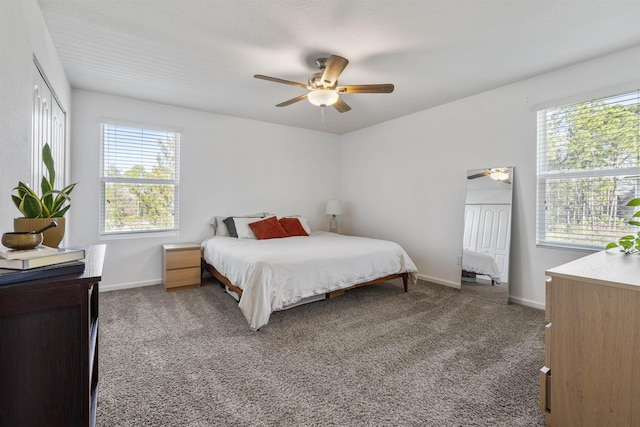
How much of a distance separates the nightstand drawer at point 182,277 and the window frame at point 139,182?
669 millimetres

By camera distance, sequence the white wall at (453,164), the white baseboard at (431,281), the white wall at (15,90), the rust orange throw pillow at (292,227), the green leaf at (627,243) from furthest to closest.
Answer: the rust orange throw pillow at (292,227), the white baseboard at (431,281), the white wall at (453,164), the green leaf at (627,243), the white wall at (15,90)

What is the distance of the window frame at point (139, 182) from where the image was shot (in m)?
3.80

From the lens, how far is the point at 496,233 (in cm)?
354

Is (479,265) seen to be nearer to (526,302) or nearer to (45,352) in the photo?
(526,302)

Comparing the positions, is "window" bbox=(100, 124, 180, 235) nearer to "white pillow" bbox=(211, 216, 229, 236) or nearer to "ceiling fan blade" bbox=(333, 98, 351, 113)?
"white pillow" bbox=(211, 216, 229, 236)

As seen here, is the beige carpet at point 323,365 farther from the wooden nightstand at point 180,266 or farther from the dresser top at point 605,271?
the dresser top at point 605,271

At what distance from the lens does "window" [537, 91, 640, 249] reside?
8.98 feet

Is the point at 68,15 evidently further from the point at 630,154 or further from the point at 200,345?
the point at 630,154

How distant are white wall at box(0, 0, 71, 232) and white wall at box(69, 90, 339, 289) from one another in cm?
185

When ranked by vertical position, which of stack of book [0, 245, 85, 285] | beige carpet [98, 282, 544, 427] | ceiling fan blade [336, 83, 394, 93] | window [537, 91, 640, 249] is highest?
ceiling fan blade [336, 83, 394, 93]

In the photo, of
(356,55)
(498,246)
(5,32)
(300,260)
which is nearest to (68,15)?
(5,32)

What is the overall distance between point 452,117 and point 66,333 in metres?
4.36

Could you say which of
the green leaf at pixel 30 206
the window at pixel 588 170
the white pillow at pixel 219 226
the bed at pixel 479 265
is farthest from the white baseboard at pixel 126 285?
the window at pixel 588 170

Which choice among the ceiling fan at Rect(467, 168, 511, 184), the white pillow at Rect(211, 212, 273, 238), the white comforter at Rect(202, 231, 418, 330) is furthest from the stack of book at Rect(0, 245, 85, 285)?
the ceiling fan at Rect(467, 168, 511, 184)
